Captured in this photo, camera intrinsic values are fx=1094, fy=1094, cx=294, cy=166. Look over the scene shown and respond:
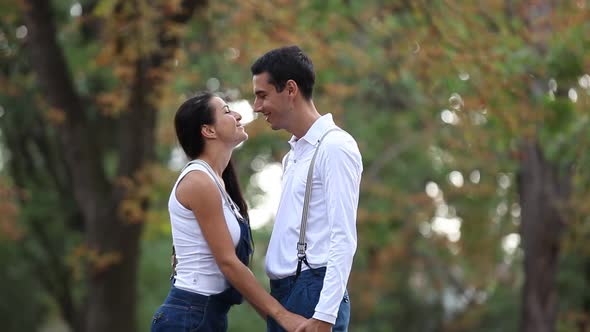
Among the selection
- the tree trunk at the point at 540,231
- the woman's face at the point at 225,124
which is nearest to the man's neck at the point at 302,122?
the woman's face at the point at 225,124

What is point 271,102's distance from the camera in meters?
4.43

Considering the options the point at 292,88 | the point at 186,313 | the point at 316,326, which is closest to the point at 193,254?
the point at 186,313

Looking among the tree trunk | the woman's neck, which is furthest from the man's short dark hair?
the tree trunk

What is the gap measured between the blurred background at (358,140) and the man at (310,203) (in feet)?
16.1

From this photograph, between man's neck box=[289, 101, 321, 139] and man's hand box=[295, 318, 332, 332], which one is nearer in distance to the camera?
man's hand box=[295, 318, 332, 332]

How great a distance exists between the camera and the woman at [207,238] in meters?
4.35

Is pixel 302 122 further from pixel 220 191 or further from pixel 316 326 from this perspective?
pixel 316 326

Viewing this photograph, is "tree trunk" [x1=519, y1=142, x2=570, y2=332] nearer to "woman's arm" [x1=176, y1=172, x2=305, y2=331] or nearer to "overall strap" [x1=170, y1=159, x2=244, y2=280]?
"overall strap" [x1=170, y1=159, x2=244, y2=280]

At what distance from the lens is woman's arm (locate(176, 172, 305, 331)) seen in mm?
4312

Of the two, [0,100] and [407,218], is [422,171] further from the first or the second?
[0,100]

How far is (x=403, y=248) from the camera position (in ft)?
75.4

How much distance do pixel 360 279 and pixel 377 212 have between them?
19.1 ft

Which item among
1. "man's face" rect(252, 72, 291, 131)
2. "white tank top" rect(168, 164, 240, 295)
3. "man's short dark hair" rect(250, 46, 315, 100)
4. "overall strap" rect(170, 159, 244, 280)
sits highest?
"man's short dark hair" rect(250, 46, 315, 100)

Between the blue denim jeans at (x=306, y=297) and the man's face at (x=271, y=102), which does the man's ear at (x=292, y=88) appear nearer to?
the man's face at (x=271, y=102)
